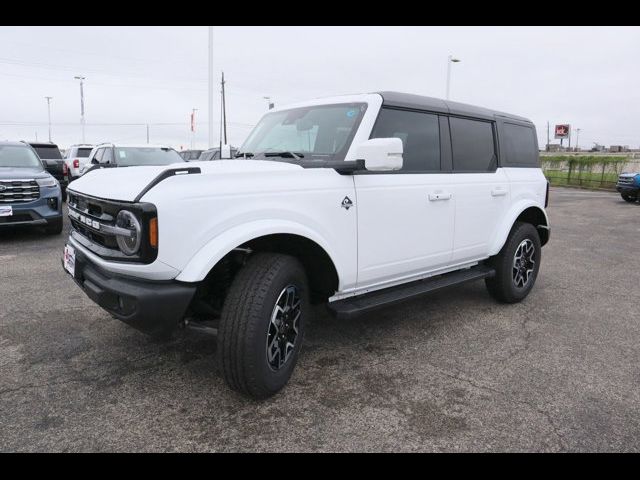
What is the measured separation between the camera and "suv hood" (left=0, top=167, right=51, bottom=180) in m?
7.13

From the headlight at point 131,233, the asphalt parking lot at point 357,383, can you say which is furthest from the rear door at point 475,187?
the headlight at point 131,233

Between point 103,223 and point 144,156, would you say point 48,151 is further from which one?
point 103,223

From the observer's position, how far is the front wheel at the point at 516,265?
4.55 m

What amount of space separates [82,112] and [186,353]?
2191 inches

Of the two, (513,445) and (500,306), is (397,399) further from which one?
(500,306)

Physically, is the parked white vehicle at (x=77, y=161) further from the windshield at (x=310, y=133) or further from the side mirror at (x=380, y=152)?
the side mirror at (x=380, y=152)

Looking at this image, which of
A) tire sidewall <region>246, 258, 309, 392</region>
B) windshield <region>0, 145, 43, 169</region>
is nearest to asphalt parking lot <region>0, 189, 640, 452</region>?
tire sidewall <region>246, 258, 309, 392</region>

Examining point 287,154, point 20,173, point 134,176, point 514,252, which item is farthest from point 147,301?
point 20,173

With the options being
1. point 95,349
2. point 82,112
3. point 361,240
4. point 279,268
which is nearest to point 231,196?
point 279,268

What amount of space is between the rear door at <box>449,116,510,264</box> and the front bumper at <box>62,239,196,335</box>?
7.97ft

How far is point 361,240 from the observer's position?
3201mm

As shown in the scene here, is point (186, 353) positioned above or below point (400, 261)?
below

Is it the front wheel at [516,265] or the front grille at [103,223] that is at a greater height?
the front grille at [103,223]

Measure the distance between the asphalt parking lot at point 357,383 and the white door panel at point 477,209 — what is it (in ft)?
2.19
